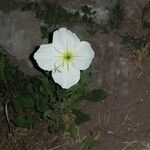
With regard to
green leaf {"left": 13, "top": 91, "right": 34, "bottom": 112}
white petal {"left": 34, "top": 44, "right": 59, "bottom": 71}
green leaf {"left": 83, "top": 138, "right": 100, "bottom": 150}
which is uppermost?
white petal {"left": 34, "top": 44, "right": 59, "bottom": 71}

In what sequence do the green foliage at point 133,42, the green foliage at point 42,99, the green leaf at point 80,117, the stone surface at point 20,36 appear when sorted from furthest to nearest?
1. the green foliage at point 133,42
2. the stone surface at point 20,36
3. the green leaf at point 80,117
4. the green foliage at point 42,99

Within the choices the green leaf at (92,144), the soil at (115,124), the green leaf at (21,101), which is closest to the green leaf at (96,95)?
the soil at (115,124)

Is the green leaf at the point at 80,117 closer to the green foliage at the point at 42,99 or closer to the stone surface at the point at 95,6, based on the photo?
the green foliage at the point at 42,99

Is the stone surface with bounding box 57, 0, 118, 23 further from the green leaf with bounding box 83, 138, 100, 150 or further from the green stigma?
the green leaf with bounding box 83, 138, 100, 150

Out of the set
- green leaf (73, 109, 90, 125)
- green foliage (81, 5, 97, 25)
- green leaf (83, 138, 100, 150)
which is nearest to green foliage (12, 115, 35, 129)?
green leaf (73, 109, 90, 125)

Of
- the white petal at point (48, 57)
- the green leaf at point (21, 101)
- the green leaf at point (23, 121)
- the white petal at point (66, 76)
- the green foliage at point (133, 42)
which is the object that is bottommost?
the green leaf at point (23, 121)

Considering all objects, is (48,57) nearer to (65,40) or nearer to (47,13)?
(65,40)

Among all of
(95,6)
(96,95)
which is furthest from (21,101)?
(95,6)

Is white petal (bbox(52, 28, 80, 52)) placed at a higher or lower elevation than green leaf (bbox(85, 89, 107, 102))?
higher
